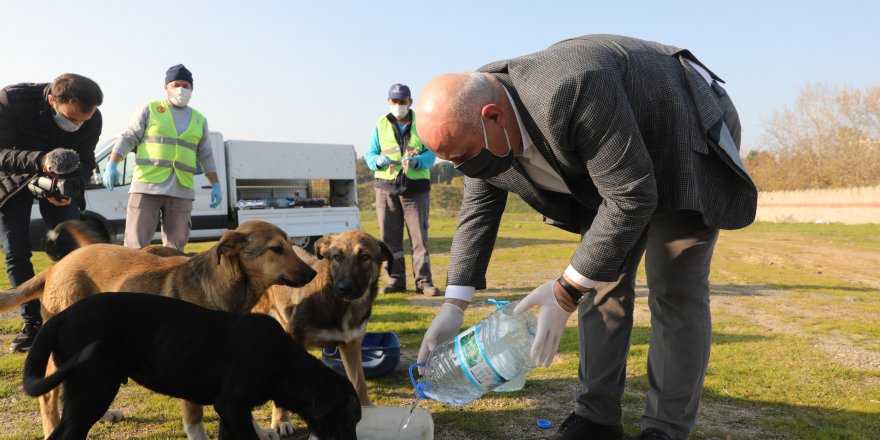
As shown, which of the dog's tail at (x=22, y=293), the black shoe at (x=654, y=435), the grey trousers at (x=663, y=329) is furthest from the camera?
the dog's tail at (x=22, y=293)

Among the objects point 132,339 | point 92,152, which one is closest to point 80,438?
point 132,339

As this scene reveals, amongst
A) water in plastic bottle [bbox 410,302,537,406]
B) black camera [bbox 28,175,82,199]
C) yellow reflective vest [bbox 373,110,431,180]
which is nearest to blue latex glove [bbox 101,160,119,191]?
black camera [bbox 28,175,82,199]

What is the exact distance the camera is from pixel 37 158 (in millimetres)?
A: 5215

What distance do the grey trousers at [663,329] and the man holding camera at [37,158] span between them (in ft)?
14.8

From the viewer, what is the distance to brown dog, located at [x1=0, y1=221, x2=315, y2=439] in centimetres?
394

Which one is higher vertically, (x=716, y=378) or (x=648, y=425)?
(x=648, y=425)

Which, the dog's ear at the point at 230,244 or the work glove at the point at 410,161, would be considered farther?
the work glove at the point at 410,161

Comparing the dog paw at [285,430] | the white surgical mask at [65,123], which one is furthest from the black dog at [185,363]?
the white surgical mask at [65,123]

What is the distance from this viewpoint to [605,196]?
2.47m

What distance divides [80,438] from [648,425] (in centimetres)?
273

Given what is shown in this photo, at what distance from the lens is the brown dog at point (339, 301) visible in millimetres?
4215

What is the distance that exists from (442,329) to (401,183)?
576 centimetres

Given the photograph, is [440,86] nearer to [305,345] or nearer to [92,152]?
[305,345]

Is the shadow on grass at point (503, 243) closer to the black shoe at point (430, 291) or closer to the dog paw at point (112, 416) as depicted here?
the black shoe at point (430, 291)
